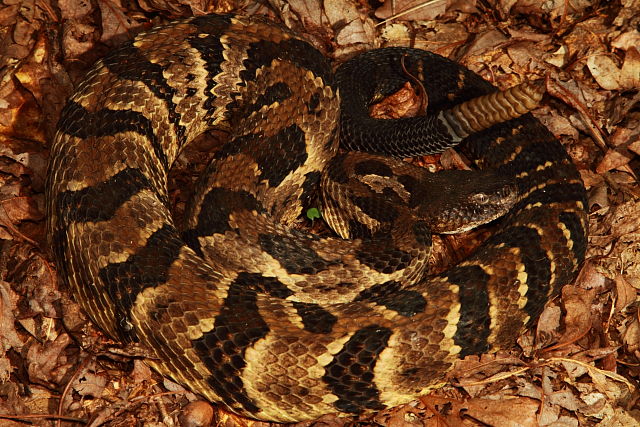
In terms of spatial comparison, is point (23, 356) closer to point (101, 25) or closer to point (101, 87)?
point (101, 87)

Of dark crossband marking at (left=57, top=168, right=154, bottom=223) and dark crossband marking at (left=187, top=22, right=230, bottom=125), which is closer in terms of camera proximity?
dark crossband marking at (left=57, top=168, right=154, bottom=223)

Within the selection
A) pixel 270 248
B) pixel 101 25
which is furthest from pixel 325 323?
pixel 101 25

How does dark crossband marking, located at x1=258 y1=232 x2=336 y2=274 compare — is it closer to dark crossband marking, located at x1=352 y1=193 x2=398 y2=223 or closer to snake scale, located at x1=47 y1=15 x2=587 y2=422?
snake scale, located at x1=47 y1=15 x2=587 y2=422

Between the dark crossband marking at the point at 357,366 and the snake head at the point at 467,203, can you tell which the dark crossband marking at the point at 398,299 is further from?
the snake head at the point at 467,203

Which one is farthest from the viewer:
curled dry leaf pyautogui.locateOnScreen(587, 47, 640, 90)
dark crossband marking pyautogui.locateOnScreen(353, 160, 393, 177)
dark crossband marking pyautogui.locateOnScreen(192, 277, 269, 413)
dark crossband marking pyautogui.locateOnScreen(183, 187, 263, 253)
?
curled dry leaf pyautogui.locateOnScreen(587, 47, 640, 90)

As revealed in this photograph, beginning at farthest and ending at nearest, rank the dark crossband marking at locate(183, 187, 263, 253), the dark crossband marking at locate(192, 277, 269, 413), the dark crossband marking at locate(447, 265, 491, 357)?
the dark crossband marking at locate(183, 187, 263, 253)
the dark crossband marking at locate(447, 265, 491, 357)
the dark crossband marking at locate(192, 277, 269, 413)

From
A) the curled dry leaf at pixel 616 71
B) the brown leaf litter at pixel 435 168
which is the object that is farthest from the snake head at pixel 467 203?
the curled dry leaf at pixel 616 71

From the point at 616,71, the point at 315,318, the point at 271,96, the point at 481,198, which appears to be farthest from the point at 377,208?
the point at 616,71

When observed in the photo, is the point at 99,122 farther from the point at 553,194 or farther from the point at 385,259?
the point at 553,194

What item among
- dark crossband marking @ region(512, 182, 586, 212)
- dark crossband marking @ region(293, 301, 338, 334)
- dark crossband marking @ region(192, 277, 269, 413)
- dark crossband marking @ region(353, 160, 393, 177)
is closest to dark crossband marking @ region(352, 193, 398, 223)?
dark crossband marking @ region(353, 160, 393, 177)
